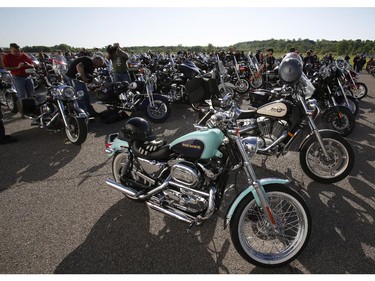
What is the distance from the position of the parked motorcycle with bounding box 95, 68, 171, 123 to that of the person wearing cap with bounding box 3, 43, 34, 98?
215 cm

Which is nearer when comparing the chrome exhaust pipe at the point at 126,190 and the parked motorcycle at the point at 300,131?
the chrome exhaust pipe at the point at 126,190

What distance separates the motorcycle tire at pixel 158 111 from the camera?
21.0ft

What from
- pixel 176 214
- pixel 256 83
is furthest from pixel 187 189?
pixel 256 83

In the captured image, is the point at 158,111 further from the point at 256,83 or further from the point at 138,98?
the point at 256,83

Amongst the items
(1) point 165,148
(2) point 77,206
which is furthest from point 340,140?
(2) point 77,206

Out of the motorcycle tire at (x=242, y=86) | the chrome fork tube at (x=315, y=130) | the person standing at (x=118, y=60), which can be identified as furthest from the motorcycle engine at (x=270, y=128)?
the motorcycle tire at (x=242, y=86)

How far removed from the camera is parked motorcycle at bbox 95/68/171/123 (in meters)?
6.36

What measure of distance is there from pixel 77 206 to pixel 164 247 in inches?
56.5

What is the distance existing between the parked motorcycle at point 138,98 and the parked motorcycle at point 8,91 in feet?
11.1

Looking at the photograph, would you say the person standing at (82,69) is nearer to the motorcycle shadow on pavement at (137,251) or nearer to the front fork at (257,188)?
the motorcycle shadow on pavement at (137,251)

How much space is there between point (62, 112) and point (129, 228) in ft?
11.6

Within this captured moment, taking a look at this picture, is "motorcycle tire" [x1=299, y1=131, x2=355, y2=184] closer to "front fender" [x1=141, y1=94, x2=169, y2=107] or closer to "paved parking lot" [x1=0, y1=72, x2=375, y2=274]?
"paved parking lot" [x1=0, y1=72, x2=375, y2=274]

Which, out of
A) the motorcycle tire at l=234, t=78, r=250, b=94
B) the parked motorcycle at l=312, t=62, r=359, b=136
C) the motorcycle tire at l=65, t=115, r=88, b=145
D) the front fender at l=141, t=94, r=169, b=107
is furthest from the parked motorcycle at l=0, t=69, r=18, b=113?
the parked motorcycle at l=312, t=62, r=359, b=136

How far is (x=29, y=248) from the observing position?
7.92 feet
